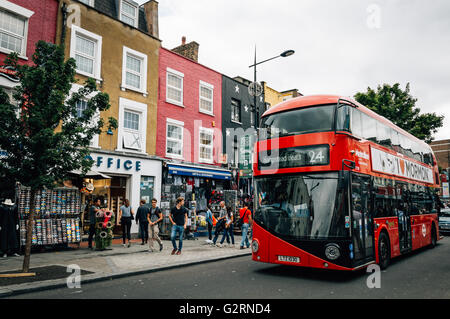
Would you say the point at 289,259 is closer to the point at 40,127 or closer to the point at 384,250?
the point at 384,250

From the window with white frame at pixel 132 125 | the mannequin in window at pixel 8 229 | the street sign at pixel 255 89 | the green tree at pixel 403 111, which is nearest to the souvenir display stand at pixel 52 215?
the mannequin in window at pixel 8 229

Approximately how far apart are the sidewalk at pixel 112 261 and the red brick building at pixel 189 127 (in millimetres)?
5597

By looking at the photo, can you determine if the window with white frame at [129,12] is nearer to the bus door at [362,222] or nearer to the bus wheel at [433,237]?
the bus door at [362,222]

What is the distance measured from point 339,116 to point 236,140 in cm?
1533

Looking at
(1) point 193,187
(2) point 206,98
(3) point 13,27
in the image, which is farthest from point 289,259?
(2) point 206,98

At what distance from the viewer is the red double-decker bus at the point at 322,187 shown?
7.25 m

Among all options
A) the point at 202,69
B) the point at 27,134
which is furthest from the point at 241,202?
the point at 27,134

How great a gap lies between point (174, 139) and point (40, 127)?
1103 cm

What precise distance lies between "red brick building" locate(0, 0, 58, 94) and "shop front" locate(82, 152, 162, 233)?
15.2ft

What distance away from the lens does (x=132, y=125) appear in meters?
16.7

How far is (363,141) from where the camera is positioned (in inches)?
328

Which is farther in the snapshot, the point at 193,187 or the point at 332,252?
the point at 193,187

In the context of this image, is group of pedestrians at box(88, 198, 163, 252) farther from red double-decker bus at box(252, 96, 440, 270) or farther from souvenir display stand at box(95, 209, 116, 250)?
red double-decker bus at box(252, 96, 440, 270)
